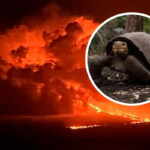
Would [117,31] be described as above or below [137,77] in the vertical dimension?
above

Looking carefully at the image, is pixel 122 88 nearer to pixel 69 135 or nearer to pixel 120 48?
pixel 120 48

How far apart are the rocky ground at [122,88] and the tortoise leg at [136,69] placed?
0.05 m

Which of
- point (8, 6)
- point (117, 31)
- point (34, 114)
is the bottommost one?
point (34, 114)

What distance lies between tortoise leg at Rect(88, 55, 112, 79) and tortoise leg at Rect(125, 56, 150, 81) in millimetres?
184

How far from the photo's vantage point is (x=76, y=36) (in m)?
4.32

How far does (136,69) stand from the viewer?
14.0 ft

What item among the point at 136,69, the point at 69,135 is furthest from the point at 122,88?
the point at 69,135

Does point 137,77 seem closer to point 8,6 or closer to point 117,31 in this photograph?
point 117,31

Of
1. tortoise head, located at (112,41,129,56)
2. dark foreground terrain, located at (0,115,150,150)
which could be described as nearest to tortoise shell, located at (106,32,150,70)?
tortoise head, located at (112,41,129,56)

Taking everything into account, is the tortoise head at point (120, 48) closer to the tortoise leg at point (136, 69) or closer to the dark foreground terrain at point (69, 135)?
the tortoise leg at point (136, 69)

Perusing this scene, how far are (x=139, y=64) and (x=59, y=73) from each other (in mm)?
672

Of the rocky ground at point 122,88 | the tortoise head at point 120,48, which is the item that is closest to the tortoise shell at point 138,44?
the tortoise head at point 120,48

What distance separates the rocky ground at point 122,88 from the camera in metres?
4.22

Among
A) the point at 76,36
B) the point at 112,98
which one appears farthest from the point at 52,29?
the point at 112,98
